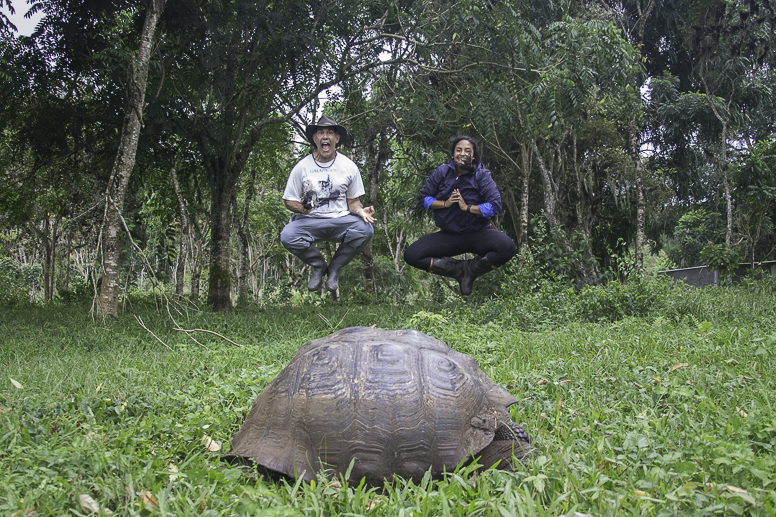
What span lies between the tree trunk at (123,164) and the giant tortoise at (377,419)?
578cm

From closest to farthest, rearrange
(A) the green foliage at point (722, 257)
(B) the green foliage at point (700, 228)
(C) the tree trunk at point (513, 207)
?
(A) the green foliage at point (722, 257)
(C) the tree trunk at point (513, 207)
(B) the green foliage at point (700, 228)

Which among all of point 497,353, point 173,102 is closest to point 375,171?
point 173,102

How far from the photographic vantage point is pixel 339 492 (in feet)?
8.69

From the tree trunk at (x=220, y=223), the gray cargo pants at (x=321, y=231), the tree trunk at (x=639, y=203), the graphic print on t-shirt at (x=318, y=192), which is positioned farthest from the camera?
the tree trunk at (x=639, y=203)

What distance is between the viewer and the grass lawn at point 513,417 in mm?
2475

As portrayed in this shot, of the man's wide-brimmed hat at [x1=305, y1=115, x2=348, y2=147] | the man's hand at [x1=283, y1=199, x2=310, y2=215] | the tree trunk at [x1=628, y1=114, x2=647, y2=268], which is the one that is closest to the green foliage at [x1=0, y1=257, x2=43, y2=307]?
the man's hand at [x1=283, y1=199, x2=310, y2=215]

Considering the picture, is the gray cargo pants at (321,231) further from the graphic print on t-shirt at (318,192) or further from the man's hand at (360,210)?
the graphic print on t-shirt at (318,192)

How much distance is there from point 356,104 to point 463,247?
552 cm

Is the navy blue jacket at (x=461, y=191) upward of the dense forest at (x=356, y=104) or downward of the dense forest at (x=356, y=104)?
downward

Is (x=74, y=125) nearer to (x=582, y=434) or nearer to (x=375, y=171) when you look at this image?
(x=375, y=171)

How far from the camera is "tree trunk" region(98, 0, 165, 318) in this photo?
25.5ft

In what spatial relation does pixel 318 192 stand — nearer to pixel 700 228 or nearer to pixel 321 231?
pixel 321 231

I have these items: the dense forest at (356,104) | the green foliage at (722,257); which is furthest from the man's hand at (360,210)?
the green foliage at (722,257)

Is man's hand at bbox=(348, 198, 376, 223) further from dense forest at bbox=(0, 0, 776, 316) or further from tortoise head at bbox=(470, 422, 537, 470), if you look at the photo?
tortoise head at bbox=(470, 422, 537, 470)
